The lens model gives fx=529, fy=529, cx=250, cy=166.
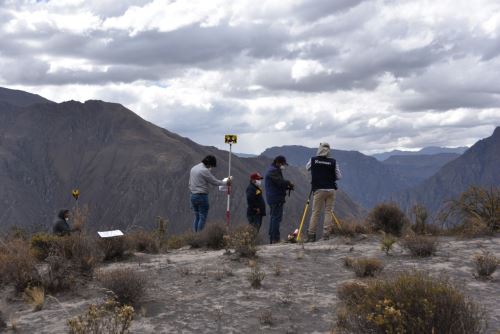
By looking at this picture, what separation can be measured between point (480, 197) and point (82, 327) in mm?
10276

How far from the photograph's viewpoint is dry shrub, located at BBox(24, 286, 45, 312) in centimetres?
680

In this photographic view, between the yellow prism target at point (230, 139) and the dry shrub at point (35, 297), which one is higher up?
the yellow prism target at point (230, 139)

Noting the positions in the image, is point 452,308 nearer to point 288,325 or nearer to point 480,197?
point 288,325

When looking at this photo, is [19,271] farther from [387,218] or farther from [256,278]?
[387,218]

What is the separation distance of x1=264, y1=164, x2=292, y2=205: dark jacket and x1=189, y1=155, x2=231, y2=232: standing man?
1020mm

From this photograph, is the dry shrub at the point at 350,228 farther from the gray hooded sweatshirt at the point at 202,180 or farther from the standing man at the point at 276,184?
the gray hooded sweatshirt at the point at 202,180

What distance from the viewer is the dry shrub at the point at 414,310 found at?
4383 millimetres

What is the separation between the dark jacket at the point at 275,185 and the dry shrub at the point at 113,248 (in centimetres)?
456

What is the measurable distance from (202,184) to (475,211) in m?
6.58

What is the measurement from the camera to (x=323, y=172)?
476 inches

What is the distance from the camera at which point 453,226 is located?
492 inches

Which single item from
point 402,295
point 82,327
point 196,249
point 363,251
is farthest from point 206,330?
point 196,249

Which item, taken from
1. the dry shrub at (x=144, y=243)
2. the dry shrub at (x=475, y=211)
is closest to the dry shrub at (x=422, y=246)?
the dry shrub at (x=475, y=211)

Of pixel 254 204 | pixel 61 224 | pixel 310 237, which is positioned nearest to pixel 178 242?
pixel 254 204
